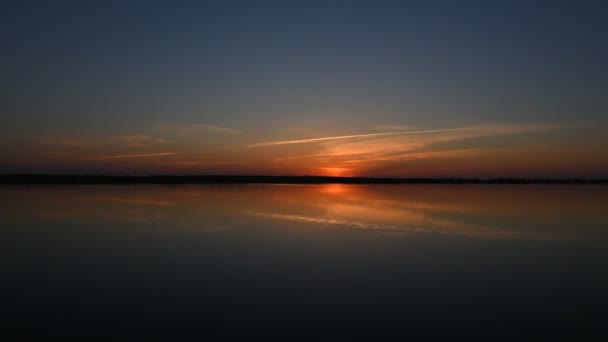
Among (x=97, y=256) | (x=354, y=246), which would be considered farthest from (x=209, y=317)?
(x=354, y=246)

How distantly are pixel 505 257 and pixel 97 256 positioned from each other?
11.3m

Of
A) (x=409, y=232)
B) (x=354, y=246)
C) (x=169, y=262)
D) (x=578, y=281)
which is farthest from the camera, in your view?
(x=409, y=232)

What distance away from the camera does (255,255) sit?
12.9 m

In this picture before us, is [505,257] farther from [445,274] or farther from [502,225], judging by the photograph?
[502,225]

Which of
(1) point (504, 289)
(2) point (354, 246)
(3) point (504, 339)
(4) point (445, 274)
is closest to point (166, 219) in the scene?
(2) point (354, 246)

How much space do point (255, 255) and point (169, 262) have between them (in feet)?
7.83

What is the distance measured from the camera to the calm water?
7.12 meters

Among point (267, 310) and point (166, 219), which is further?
point (166, 219)

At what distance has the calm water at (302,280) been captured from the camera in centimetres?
712

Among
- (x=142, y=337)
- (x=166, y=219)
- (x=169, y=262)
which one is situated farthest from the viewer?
(x=166, y=219)

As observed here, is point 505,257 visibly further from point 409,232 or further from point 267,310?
point 267,310

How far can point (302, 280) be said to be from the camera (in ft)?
32.9

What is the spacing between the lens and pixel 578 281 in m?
10.1

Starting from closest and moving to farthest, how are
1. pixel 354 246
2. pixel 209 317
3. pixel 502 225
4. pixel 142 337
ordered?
pixel 142 337 < pixel 209 317 < pixel 354 246 < pixel 502 225
